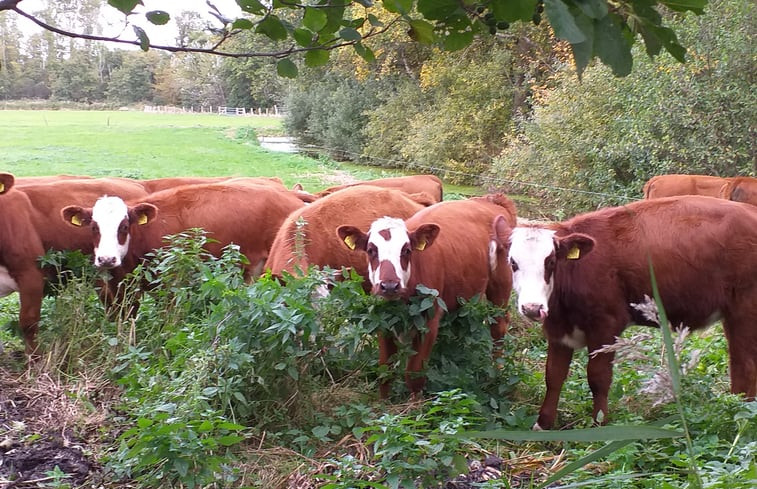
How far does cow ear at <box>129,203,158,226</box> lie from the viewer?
6957mm

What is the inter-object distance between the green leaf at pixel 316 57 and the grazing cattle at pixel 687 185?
10489 millimetres

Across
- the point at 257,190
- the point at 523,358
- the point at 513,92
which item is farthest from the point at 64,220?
the point at 513,92

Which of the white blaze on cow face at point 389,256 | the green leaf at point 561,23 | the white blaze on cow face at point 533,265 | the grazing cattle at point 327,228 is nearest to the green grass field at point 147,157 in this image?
the grazing cattle at point 327,228

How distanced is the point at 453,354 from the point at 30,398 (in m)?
2.92

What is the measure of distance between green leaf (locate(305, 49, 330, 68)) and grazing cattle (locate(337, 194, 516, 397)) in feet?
7.92

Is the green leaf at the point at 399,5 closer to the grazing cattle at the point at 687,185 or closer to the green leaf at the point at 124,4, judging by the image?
the green leaf at the point at 124,4

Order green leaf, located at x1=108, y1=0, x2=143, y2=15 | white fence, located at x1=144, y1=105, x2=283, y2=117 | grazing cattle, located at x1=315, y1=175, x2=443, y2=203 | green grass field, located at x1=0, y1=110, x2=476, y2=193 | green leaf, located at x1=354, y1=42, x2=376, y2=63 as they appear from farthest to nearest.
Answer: white fence, located at x1=144, y1=105, x2=283, y2=117, green grass field, located at x1=0, y1=110, x2=476, y2=193, grazing cattle, located at x1=315, y1=175, x2=443, y2=203, green leaf, located at x1=354, y1=42, x2=376, y2=63, green leaf, located at x1=108, y1=0, x2=143, y2=15

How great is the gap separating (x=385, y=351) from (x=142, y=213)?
117 inches

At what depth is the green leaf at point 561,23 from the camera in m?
1.57

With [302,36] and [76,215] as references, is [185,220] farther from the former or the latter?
[302,36]

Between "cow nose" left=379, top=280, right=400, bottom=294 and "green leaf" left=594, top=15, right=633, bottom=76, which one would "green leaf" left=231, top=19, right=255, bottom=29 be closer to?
"green leaf" left=594, top=15, right=633, bottom=76

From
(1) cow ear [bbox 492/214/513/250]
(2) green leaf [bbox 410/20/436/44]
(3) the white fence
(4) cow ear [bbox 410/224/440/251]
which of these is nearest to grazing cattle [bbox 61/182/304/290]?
(4) cow ear [bbox 410/224/440/251]

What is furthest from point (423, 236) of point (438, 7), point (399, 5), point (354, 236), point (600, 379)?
point (438, 7)

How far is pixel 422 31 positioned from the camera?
2670 mm
